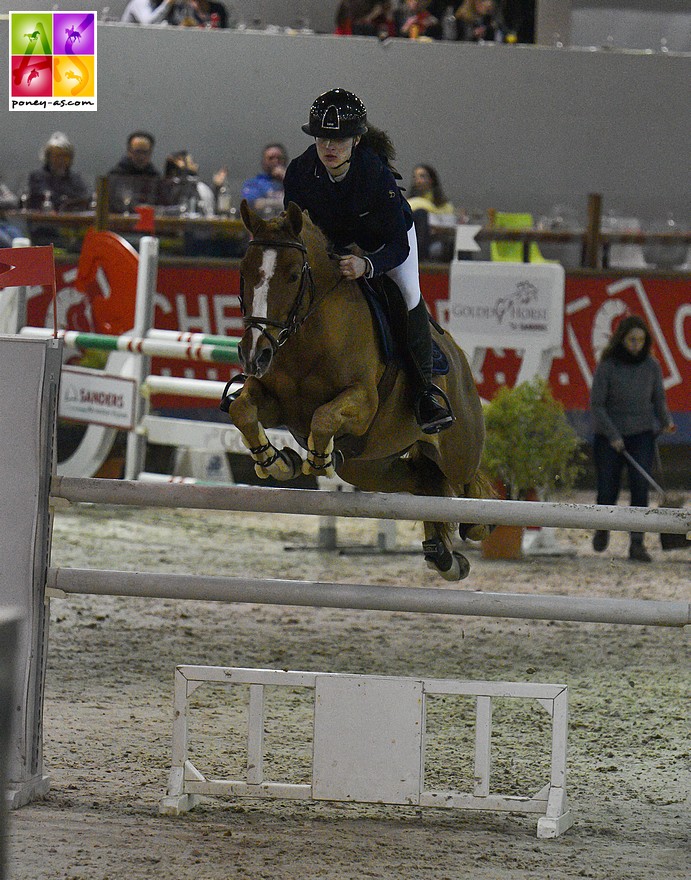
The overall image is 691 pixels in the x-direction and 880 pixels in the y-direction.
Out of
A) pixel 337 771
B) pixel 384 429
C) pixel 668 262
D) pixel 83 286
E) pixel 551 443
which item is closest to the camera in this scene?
pixel 337 771

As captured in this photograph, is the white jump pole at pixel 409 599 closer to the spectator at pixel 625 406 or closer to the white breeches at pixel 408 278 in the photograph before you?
the white breeches at pixel 408 278

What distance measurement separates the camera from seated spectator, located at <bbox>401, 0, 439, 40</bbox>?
10.3m

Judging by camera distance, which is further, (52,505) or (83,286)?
(83,286)

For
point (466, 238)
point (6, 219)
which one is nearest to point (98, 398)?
point (6, 219)

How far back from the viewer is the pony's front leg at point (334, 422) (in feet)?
10.5

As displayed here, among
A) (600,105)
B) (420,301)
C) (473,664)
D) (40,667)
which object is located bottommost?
(473,664)

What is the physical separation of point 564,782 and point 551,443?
13.3ft

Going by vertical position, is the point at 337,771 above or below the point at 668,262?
below

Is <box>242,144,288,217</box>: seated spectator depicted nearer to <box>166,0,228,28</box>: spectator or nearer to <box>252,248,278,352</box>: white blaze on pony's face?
<box>166,0,228,28</box>: spectator

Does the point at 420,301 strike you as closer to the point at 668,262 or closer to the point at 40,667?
the point at 40,667

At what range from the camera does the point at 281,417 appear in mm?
3414

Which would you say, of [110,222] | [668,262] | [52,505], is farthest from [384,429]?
[668,262]

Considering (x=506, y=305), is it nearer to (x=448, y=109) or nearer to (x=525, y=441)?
(x=525, y=441)

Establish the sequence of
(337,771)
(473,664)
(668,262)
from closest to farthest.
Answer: (337,771) → (473,664) → (668,262)
